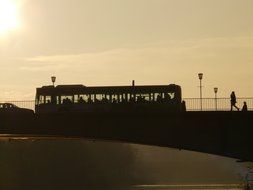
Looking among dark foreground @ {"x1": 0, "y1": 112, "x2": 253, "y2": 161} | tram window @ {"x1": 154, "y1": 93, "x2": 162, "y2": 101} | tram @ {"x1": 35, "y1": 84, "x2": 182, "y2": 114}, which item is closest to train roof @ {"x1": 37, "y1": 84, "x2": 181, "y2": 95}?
tram @ {"x1": 35, "y1": 84, "x2": 182, "y2": 114}

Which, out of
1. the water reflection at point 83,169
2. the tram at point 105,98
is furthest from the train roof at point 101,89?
the water reflection at point 83,169

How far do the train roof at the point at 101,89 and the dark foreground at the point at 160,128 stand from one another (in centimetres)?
1725

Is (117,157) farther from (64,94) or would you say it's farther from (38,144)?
(64,94)

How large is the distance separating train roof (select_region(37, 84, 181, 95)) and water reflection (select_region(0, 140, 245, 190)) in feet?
73.0

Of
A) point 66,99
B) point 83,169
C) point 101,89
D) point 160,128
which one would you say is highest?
point 101,89

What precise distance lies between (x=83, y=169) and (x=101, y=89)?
176 feet

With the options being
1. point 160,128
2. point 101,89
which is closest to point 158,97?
point 101,89

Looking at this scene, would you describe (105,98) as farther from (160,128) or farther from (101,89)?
(160,128)

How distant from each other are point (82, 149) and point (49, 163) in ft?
32.0

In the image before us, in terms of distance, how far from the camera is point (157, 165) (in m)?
159

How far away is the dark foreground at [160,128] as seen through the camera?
40.6 metres

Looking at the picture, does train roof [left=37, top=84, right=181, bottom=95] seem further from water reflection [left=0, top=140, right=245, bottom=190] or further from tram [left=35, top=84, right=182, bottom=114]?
water reflection [left=0, top=140, right=245, bottom=190]

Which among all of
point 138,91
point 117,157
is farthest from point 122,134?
→ point 117,157

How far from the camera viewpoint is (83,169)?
112 meters
